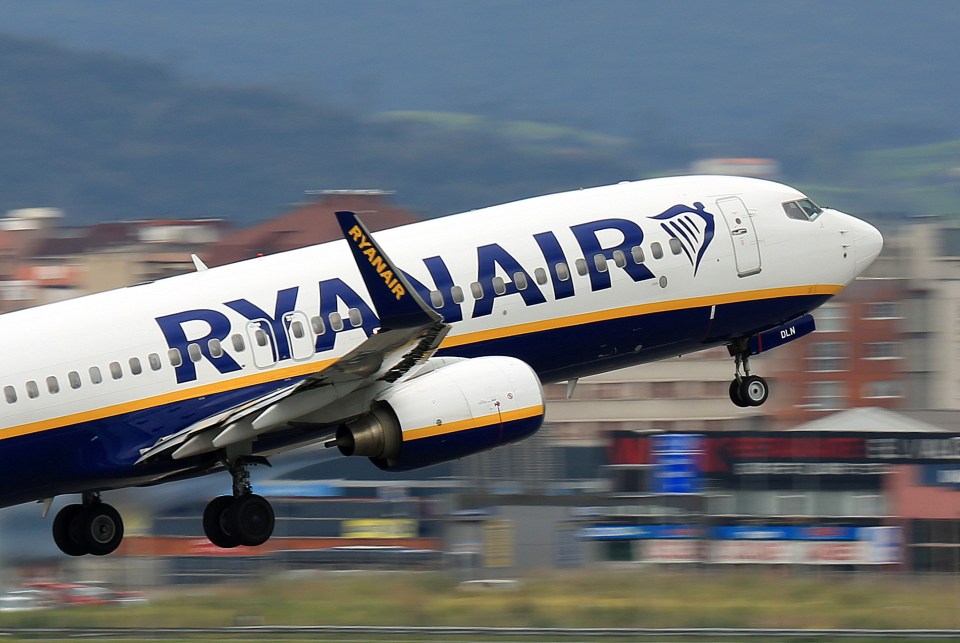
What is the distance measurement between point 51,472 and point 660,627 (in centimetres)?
2901

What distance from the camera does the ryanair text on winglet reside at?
24328 millimetres

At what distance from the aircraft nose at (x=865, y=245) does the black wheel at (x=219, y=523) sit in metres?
14.9

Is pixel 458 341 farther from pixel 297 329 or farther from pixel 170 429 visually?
pixel 170 429

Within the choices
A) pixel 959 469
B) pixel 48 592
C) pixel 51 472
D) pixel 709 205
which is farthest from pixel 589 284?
pixel 959 469

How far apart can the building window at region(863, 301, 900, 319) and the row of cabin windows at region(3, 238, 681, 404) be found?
3538 inches

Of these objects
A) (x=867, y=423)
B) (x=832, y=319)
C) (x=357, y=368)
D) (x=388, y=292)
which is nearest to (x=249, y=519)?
(x=357, y=368)

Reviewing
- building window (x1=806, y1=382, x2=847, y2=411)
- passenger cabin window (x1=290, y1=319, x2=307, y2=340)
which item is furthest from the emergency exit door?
building window (x1=806, y1=382, x2=847, y2=411)

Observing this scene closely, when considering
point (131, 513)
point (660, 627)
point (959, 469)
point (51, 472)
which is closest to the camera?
point (51, 472)

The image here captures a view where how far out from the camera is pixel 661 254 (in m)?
31.9

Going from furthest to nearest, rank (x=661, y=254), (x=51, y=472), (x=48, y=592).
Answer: (x=48, y=592) < (x=661, y=254) < (x=51, y=472)

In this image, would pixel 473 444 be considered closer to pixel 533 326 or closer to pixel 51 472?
pixel 533 326

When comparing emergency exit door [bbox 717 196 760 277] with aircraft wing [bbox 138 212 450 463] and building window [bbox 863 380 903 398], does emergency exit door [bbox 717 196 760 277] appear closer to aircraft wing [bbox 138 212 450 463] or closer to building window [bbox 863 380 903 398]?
aircraft wing [bbox 138 212 450 463]

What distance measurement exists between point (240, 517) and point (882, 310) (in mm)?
95905

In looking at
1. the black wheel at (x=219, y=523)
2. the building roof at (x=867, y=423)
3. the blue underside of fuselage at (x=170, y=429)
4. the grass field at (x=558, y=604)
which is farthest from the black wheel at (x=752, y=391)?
the building roof at (x=867, y=423)
